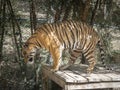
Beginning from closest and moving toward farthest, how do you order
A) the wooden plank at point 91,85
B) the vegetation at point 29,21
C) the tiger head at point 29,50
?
the wooden plank at point 91,85 < the tiger head at point 29,50 < the vegetation at point 29,21

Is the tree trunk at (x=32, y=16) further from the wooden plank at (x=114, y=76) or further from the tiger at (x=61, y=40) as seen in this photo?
the wooden plank at (x=114, y=76)

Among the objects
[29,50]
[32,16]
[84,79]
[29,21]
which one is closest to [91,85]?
[84,79]

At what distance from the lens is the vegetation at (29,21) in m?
7.71

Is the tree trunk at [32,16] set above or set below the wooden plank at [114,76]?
above

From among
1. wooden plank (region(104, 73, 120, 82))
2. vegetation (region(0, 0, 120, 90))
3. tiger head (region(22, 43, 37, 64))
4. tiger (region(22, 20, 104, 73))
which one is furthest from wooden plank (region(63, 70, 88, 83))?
vegetation (region(0, 0, 120, 90))

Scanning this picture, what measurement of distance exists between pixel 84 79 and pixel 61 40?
2.88 feet

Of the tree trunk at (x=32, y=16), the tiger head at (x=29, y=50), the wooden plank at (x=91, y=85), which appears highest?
the tree trunk at (x=32, y=16)

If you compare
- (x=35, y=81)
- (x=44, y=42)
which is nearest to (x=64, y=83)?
(x=44, y=42)

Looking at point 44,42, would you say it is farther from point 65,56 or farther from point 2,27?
point 65,56

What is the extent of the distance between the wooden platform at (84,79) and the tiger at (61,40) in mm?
192

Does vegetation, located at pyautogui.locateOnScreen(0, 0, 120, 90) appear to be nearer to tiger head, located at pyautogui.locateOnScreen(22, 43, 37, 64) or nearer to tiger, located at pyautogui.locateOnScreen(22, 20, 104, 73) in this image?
tiger, located at pyautogui.locateOnScreen(22, 20, 104, 73)

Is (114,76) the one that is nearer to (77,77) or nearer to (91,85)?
(91,85)

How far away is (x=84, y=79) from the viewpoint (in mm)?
5711

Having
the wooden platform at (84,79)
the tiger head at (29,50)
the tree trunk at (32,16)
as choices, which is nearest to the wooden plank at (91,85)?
the wooden platform at (84,79)
